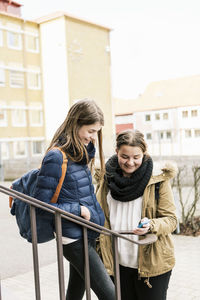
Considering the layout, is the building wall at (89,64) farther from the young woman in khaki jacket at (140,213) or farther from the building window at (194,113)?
the young woman in khaki jacket at (140,213)

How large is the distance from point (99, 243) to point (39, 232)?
0.44 m

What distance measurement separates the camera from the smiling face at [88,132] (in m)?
1.83

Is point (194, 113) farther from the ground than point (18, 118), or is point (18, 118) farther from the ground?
point (18, 118)

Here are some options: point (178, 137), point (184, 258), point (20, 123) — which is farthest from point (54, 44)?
point (184, 258)

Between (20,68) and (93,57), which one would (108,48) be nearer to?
(93,57)

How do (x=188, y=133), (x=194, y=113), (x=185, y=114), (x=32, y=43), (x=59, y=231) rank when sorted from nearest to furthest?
(x=59, y=231)
(x=194, y=113)
(x=185, y=114)
(x=188, y=133)
(x=32, y=43)

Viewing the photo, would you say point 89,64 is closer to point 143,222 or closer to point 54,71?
point 54,71

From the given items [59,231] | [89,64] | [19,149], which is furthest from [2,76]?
[59,231]

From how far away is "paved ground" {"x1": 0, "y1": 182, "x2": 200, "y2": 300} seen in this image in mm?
3432

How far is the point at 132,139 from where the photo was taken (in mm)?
1934

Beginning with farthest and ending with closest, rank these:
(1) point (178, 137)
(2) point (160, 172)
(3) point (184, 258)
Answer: (1) point (178, 137)
(3) point (184, 258)
(2) point (160, 172)

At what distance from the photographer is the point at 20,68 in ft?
91.6

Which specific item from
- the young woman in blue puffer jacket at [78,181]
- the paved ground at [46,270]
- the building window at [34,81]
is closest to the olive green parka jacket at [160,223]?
the young woman in blue puffer jacket at [78,181]

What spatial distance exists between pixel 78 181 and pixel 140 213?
16.5 inches
